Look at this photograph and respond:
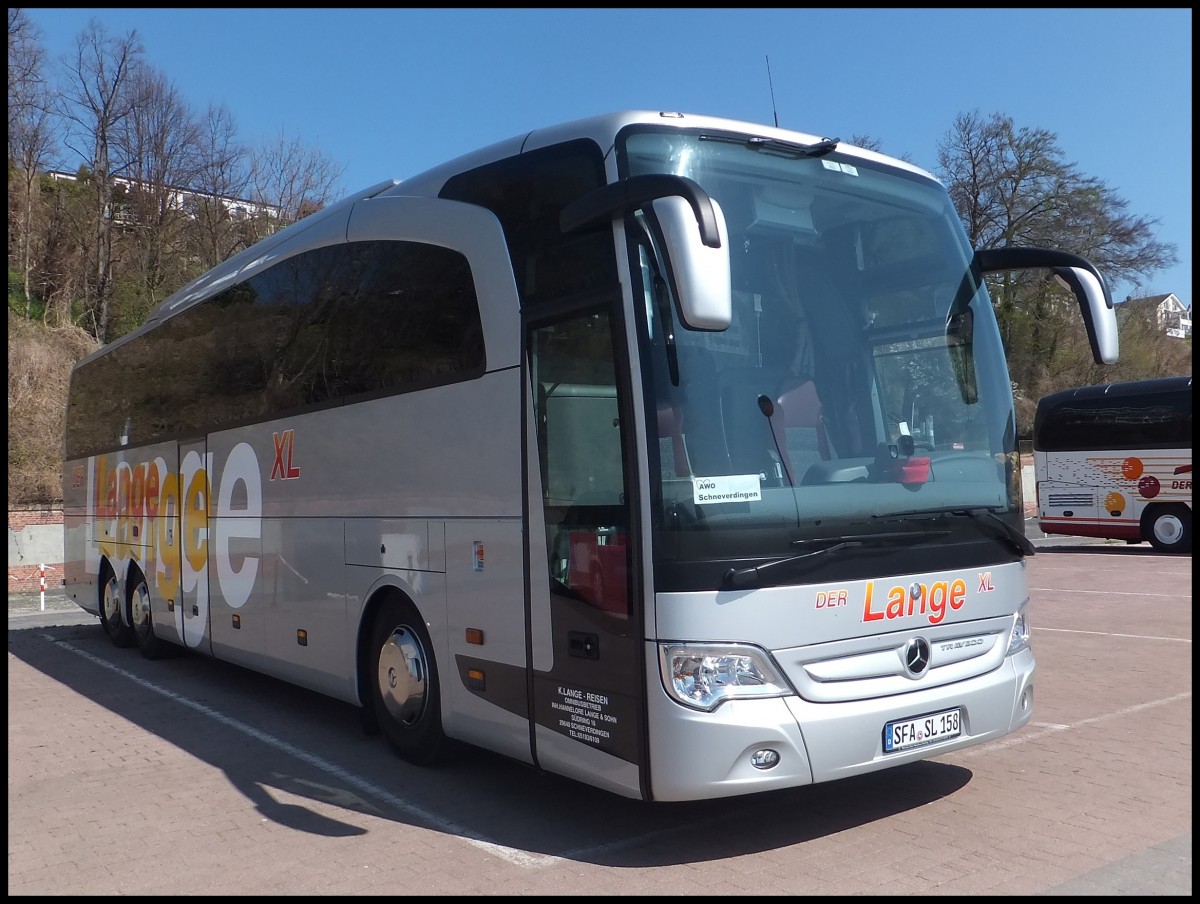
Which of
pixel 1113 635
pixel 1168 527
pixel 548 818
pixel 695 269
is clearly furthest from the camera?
pixel 1168 527

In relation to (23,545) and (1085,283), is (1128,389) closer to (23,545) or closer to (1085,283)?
(1085,283)

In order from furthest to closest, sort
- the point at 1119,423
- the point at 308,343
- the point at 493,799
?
the point at 1119,423 → the point at 308,343 → the point at 493,799

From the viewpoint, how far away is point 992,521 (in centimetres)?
606

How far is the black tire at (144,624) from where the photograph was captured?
12734 millimetres

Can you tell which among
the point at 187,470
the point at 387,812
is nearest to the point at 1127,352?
the point at 187,470

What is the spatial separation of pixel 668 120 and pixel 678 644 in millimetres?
2529

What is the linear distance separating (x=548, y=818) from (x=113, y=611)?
9.85 meters

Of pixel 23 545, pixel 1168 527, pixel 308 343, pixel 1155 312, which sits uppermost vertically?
pixel 1155 312

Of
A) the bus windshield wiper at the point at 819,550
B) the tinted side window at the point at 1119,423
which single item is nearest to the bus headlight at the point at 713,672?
the bus windshield wiper at the point at 819,550

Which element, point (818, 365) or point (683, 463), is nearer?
point (683, 463)

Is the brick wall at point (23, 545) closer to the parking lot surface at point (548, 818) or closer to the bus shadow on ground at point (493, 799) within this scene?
the parking lot surface at point (548, 818)

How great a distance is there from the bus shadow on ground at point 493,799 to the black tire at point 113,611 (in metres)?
4.57

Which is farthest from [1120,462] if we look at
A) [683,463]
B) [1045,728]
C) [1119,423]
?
[683,463]

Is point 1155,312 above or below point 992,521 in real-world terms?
above
